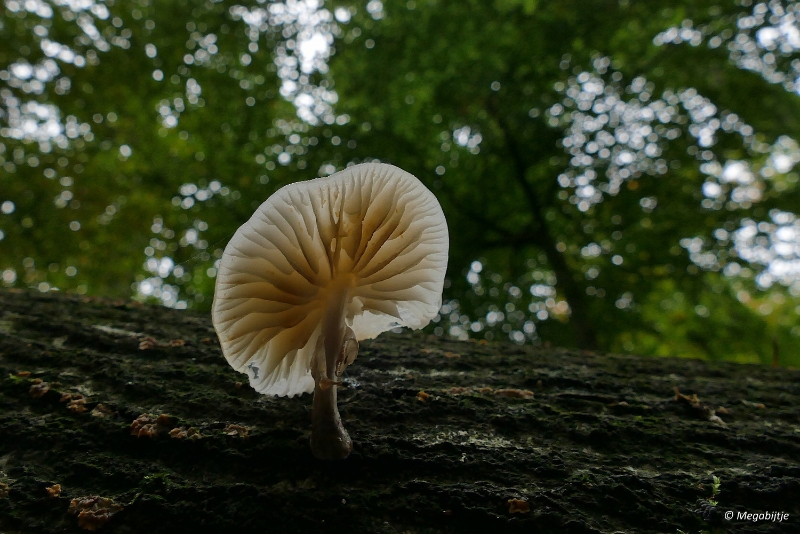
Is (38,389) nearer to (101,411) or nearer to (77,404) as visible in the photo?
(77,404)

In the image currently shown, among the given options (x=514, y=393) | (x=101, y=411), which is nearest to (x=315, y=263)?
(x=101, y=411)

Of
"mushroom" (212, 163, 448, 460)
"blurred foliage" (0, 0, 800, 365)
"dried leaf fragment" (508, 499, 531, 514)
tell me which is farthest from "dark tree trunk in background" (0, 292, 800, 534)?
"blurred foliage" (0, 0, 800, 365)

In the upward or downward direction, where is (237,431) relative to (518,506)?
upward

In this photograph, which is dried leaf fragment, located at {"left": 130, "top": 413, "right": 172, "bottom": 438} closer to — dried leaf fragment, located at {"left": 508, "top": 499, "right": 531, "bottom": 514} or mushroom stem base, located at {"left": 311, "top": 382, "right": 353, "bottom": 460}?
mushroom stem base, located at {"left": 311, "top": 382, "right": 353, "bottom": 460}

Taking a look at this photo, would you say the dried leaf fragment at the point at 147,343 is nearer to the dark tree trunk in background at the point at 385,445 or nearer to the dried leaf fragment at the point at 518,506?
the dark tree trunk in background at the point at 385,445

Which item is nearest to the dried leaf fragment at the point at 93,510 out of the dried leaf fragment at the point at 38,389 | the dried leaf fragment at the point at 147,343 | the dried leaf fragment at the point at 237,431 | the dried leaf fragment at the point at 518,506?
the dried leaf fragment at the point at 237,431

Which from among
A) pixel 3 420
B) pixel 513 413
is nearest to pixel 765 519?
pixel 513 413

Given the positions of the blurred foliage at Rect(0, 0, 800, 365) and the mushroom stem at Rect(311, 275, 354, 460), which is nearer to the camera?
the mushroom stem at Rect(311, 275, 354, 460)
